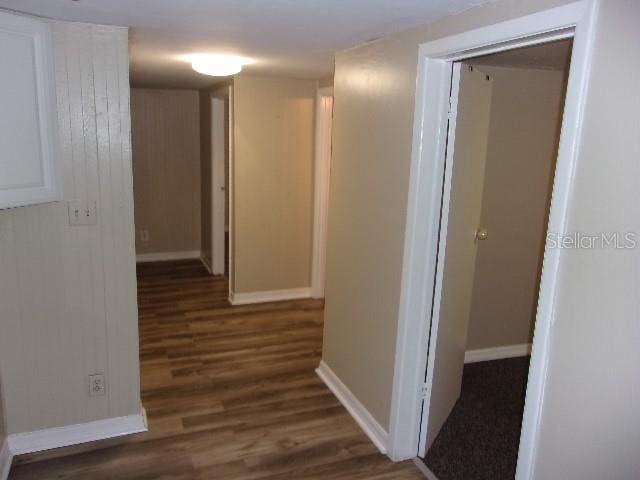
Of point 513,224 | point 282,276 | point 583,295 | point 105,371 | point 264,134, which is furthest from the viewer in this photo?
point 282,276

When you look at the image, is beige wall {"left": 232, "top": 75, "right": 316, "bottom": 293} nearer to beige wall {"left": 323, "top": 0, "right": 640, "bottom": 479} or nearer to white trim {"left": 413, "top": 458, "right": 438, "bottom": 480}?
beige wall {"left": 323, "top": 0, "right": 640, "bottom": 479}

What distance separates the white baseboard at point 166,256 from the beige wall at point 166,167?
0.05 metres

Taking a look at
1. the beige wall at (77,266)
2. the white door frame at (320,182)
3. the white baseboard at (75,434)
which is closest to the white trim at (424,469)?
the white baseboard at (75,434)

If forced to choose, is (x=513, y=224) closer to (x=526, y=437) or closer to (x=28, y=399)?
(x=526, y=437)

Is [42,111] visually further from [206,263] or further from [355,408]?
[206,263]

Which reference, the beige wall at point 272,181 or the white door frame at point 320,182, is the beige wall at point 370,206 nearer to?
the white door frame at point 320,182

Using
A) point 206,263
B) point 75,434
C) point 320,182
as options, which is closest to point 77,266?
point 75,434

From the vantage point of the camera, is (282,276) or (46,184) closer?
(46,184)

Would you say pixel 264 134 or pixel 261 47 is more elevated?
pixel 261 47

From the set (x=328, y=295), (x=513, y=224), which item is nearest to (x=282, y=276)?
(x=328, y=295)

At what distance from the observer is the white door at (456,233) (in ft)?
7.97

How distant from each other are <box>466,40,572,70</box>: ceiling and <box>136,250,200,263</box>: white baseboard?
4455 mm

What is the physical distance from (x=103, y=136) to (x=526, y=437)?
87.4 inches

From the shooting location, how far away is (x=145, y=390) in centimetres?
330
